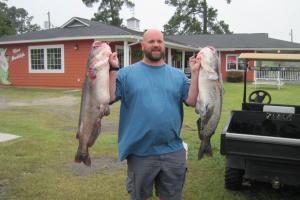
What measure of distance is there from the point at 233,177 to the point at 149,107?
2.58 metres

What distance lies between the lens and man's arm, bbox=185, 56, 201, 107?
11.0 feet

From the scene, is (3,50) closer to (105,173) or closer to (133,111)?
(105,173)

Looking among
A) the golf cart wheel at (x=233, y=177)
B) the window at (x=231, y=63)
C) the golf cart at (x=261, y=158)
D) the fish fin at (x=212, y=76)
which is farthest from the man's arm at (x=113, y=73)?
the window at (x=231, y=63)

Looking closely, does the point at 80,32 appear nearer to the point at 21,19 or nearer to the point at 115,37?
the point at 115,37

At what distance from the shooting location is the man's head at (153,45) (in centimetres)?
350

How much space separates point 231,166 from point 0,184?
304cm

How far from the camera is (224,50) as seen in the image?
113ft

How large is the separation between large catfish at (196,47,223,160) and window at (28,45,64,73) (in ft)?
67.6

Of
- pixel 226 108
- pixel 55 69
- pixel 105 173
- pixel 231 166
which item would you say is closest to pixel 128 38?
pixel 55 69

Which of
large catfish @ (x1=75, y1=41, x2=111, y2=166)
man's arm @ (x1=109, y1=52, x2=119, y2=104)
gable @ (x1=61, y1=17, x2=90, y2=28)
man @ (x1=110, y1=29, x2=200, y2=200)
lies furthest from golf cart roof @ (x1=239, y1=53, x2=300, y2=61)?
gable @ (x1=61, y1=17, x2=90, y2=28)

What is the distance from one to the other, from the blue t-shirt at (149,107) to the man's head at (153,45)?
90mm

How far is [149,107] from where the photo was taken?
349 cm

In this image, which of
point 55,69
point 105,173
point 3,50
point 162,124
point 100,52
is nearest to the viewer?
point 100,52

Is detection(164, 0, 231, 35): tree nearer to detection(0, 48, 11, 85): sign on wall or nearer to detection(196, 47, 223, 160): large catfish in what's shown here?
detection(0, 48, 11, 85): sign on wall
